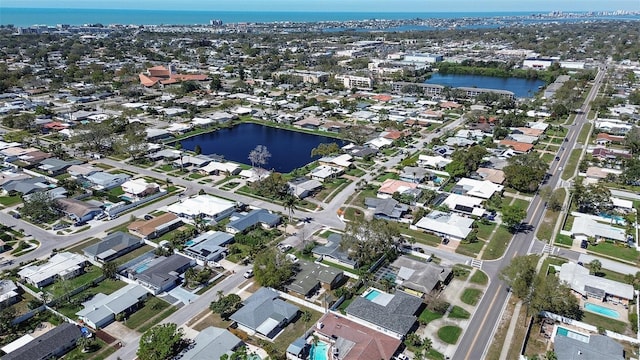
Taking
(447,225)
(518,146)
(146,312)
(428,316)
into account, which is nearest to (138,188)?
(146,312)

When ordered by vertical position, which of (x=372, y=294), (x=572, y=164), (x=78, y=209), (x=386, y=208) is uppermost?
(x=78, y=209)

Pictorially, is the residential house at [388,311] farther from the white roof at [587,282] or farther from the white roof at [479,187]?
the white roof at [479,187]

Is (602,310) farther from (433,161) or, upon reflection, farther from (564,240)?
(433,161)

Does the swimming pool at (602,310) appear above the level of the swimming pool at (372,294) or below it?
below

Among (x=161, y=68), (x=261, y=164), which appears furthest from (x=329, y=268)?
(x=161, y=68)

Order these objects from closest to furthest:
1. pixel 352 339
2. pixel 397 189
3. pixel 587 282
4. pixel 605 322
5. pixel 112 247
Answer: pixel 352 339 < pixel 605 322 < pixel 587 282 < pixel 112 247 < pixel 397 189

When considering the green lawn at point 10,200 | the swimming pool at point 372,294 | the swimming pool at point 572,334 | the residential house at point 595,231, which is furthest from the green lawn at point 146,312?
the residential house at point 595,231
